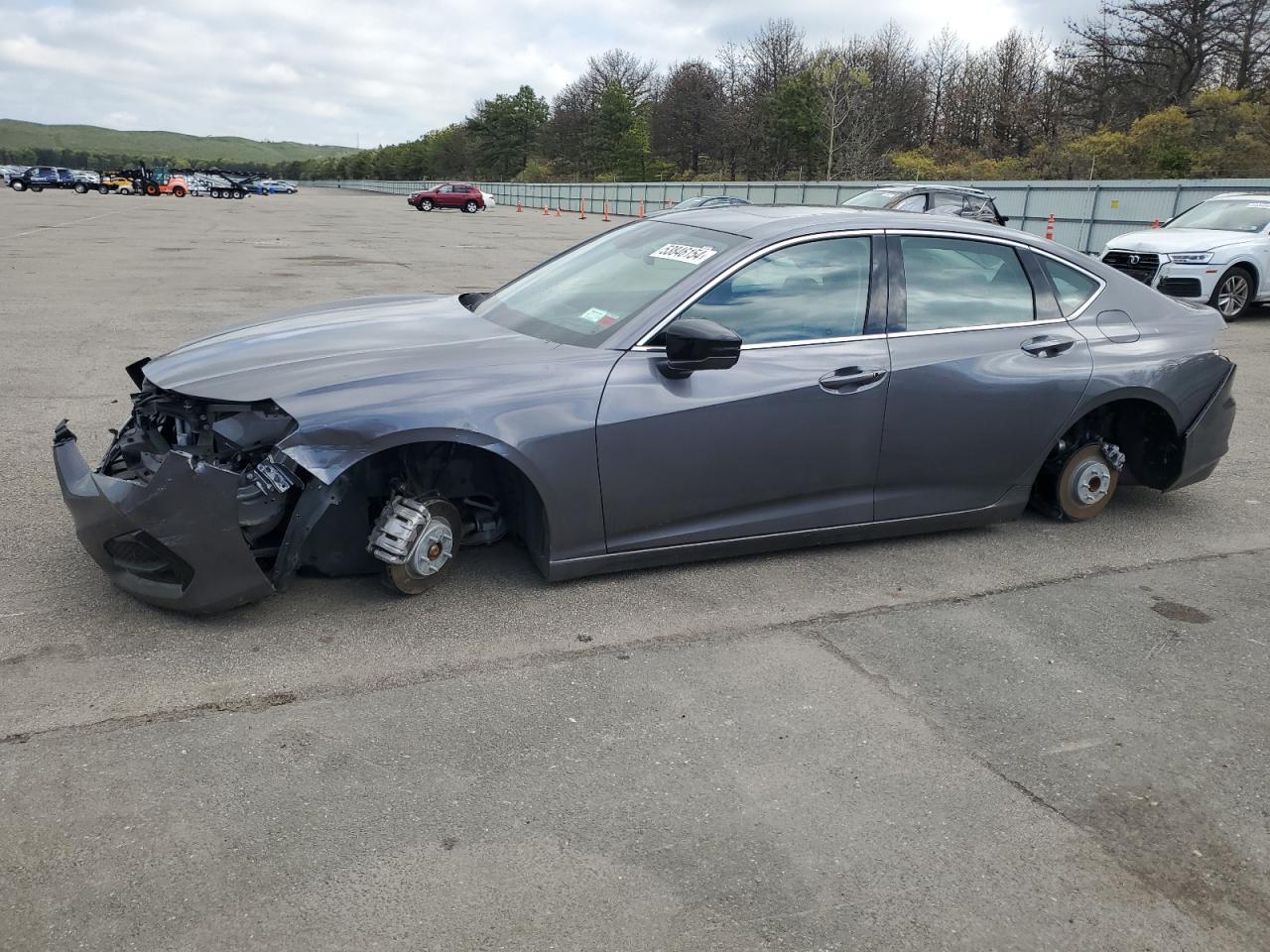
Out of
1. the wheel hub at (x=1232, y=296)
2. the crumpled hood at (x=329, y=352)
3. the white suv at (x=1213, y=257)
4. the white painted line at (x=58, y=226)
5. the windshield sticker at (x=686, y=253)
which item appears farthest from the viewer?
Result: the white painted line at (x=58, y=226)

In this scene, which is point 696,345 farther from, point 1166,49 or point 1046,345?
point 1166,49

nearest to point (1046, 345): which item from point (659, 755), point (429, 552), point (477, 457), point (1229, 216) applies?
point (477, 457)

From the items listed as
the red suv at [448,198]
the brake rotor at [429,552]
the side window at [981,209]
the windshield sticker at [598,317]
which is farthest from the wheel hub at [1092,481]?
the red suv at [448,198]

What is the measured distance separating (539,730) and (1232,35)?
156 feet

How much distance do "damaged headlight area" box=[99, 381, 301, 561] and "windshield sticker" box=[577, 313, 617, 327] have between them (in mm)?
1314

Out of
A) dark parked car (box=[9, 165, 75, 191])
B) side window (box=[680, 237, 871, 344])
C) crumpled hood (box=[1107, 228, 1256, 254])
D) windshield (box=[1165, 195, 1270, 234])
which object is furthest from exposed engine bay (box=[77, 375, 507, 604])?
dark parked car (box=[9, 165, 75, 191])

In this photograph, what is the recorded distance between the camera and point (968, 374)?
439 cm

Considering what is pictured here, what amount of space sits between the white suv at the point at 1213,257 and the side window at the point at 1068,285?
8921 millimetres

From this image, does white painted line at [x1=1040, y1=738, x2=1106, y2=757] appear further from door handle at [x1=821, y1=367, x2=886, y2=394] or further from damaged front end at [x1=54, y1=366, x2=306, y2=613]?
damaged front end at [x1=54, y1=366, x2=306, y2=613]

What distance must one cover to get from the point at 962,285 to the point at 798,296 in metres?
0.90

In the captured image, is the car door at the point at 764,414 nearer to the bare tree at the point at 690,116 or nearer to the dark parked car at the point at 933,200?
the dark parked car at the point at 933,200

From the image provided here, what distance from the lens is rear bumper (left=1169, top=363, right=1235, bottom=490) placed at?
5.02 meters

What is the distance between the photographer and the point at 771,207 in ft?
15.7

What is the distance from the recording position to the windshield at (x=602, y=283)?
161 inches
